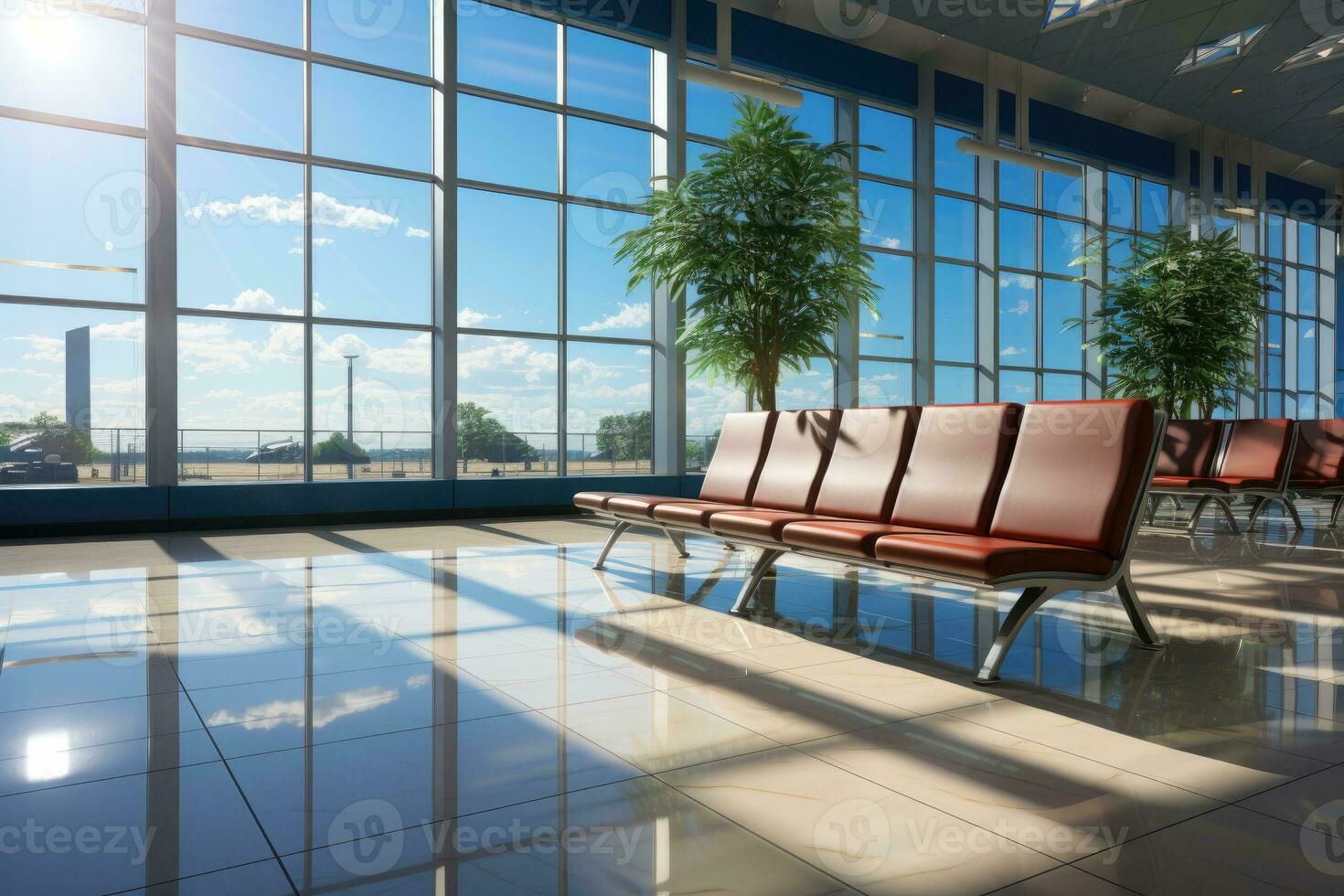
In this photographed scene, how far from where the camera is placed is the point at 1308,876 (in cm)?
150

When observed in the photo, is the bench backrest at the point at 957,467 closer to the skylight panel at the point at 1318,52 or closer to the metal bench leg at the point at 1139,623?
the metal bench leg at the point at 1139,623

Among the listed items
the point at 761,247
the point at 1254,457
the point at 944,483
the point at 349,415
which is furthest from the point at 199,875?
the point at 1254,457

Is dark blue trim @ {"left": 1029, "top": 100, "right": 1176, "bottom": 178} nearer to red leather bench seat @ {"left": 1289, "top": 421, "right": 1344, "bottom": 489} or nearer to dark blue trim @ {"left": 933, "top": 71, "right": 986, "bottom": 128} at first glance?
dark blue trim @ {"left": 933, "top": 71, "right": 986, "bottom": 128}

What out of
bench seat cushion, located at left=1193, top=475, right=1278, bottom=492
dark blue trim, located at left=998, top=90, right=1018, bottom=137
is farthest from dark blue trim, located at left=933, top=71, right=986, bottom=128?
bench seat cushion, located at left=1193, top=475, right=1278, bottom=492

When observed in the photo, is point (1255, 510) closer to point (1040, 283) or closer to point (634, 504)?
point (634, 504)

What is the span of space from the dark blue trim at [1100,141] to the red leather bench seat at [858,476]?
10745 millimetres

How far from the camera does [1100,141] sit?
1366 cm

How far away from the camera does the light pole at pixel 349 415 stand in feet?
27.9

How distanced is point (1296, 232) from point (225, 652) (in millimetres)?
20064

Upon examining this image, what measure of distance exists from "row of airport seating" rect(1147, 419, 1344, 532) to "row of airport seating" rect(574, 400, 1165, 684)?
4.32 meters

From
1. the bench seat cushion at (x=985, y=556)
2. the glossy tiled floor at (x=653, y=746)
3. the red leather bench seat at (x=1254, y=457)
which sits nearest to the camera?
the glossy tiled floor at (x=653, y=746)

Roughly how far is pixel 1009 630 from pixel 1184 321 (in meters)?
8.34

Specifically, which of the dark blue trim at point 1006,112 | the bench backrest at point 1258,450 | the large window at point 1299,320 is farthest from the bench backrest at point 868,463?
the large window at point 1299,320

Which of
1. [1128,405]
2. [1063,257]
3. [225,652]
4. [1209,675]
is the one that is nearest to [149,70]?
[225,652]
